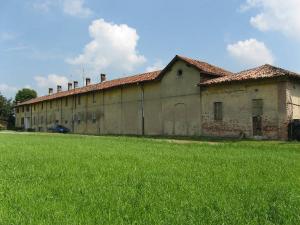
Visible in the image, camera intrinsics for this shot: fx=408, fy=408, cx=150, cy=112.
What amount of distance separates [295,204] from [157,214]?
2.27 m

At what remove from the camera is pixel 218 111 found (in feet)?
98.2

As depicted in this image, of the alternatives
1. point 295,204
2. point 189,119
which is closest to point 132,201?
point 295,204

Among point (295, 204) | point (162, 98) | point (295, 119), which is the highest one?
point (162, 98)

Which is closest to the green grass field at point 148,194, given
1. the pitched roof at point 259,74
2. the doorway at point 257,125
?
the pitched roof at point 259,74

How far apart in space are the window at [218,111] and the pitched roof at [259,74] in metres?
1.64

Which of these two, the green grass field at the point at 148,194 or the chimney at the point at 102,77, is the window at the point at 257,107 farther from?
the chimney at the point at 102,77

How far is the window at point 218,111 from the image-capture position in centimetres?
2970

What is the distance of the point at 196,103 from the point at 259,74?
244 inches

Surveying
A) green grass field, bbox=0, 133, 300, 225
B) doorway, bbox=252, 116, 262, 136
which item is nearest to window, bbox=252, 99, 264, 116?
doorway, bbox=252, 116, 262, 136

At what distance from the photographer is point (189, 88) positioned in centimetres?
3234

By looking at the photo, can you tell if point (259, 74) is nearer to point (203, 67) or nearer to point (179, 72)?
point (203, 67)

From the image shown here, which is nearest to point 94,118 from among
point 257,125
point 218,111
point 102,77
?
point 102,77

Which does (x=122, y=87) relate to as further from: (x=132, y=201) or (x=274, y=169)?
(x=132, y=201)

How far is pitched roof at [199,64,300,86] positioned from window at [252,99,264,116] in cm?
161
